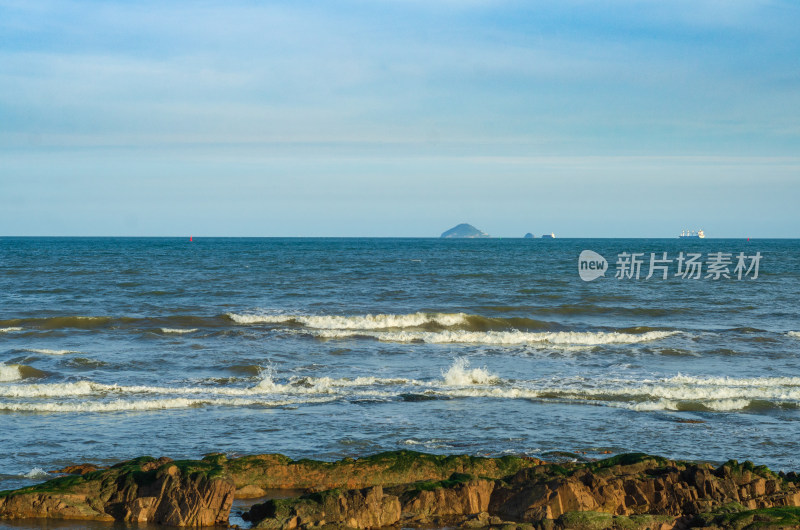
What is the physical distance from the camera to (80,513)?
782 cm

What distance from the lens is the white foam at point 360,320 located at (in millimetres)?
26656

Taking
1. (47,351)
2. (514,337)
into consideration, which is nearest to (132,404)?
(47,351)

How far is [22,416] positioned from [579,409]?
987 cm

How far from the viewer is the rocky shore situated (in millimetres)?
7375

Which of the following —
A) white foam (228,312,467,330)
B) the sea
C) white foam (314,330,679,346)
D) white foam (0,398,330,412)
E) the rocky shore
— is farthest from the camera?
white foam (228,312,467,330)

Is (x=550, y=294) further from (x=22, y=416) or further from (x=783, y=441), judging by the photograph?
(x=22, y=416)

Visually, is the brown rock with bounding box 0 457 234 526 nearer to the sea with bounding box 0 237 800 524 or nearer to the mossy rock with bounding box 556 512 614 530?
the sea with bounding box 0 237 800 524

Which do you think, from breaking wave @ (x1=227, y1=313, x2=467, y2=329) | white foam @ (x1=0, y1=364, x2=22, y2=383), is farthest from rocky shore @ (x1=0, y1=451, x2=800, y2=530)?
breaking wave @ (x1=227, y1=313, x2=467, y2=329)

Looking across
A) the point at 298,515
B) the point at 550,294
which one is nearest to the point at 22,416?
the point at 298,515

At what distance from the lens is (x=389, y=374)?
17062mm

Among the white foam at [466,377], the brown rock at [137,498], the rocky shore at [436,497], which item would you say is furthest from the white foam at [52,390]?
the white foam at [466,377]

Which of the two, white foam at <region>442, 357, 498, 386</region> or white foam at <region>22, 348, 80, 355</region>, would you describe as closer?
white foam at <region>442, 357, 498, 386</region>

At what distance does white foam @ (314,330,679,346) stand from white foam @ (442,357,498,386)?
5.55 m

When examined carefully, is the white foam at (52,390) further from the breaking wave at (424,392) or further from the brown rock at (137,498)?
the brown rock at (137,498)
